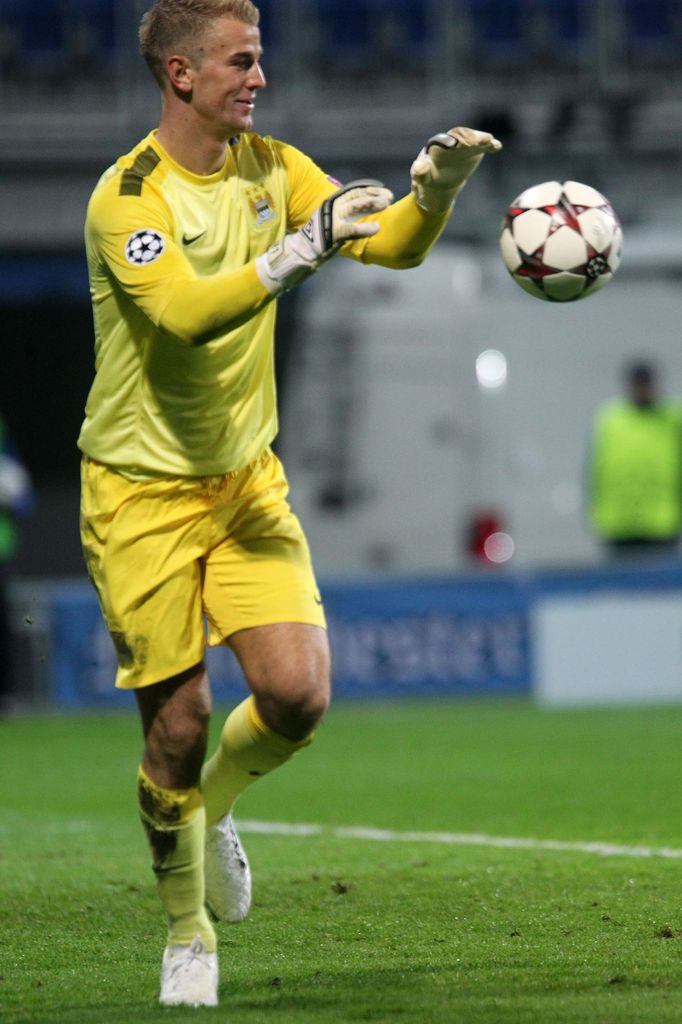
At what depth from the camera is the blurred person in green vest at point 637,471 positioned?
14.0 m

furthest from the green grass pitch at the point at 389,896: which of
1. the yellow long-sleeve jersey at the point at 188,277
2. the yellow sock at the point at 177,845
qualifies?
the yellow long-sleeve jersey at the point at 188,277

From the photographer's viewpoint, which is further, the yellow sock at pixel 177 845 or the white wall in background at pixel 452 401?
the white wall in background at pixel 452 401

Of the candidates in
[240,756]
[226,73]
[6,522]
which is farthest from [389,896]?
[6,522]

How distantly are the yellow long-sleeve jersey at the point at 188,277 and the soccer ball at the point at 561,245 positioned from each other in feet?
1.24

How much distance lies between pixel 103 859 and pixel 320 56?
60.6ft

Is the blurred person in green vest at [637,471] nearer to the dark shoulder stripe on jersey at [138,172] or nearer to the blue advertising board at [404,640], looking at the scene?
the blue advertising board at [404,640]

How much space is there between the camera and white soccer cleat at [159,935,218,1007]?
15.2ft

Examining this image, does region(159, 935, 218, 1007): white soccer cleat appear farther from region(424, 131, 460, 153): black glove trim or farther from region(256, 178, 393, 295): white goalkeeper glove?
region(424, 131, 460, 153): black glove trim

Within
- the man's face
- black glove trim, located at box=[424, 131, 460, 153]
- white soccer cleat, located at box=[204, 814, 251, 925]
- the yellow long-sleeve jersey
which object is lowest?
white soccer cleat, located at box=[204, 814, 251, 925]

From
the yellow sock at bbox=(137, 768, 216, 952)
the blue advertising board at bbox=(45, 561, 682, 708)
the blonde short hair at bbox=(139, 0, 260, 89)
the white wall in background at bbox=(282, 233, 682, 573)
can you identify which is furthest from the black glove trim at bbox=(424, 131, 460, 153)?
the blue advertising board at bbox=(45, 561, 682, 708)

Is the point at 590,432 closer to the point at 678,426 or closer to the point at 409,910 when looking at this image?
the point at 678,426

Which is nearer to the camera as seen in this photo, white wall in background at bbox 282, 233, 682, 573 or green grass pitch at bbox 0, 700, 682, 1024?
green grass pitch at bbox 0, 700, 682, 1024

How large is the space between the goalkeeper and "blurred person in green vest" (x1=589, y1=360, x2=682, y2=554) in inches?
353

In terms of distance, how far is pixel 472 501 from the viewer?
47.8 ft
